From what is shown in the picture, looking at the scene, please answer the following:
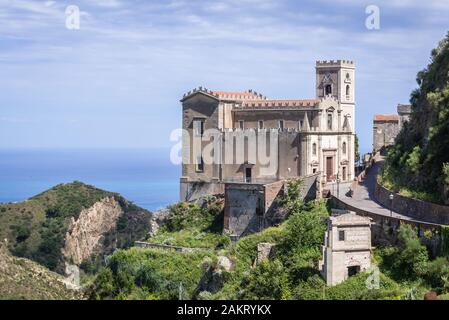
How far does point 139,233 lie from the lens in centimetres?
10125

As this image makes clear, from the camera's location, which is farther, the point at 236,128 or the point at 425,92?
the point at 236,128

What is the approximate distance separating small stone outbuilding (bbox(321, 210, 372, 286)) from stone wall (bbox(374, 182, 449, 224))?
3.03m

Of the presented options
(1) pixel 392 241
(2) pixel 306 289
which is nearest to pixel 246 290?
(2) pixel 306 289

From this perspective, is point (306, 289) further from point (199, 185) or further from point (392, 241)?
point (199, 185)

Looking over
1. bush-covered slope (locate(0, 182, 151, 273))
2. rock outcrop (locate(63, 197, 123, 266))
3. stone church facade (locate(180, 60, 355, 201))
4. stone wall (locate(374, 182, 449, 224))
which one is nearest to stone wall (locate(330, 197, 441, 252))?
stone wall (locate(374, 182, 449, 224))

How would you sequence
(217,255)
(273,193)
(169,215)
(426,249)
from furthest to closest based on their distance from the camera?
1. (169,215)
2. (273,193)
3. (217,255)
4. (426,249)

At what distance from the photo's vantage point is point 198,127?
192 feet

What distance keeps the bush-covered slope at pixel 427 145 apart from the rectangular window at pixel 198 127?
1139cm

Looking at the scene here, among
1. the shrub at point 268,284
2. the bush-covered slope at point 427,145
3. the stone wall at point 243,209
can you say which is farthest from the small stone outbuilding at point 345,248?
the stone wall at point 243,209

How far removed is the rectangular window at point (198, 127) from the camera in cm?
5847

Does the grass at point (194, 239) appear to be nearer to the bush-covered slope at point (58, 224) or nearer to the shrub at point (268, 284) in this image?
the shrub at point (268, 284)

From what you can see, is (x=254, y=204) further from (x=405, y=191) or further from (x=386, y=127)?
(x=386, y=127)

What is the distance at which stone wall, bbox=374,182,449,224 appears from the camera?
39.6 m
